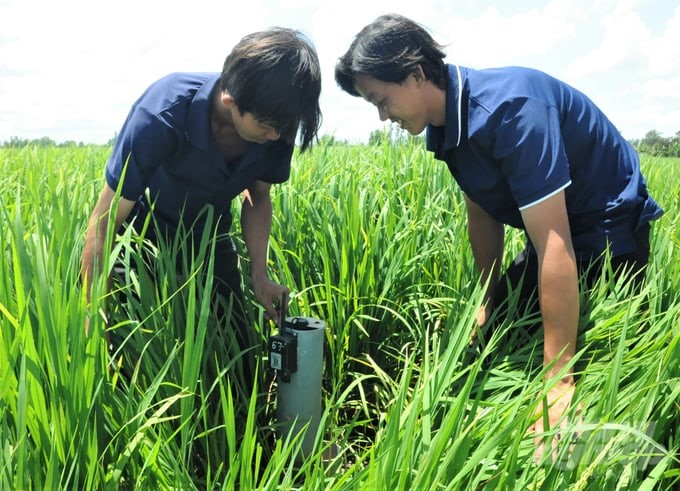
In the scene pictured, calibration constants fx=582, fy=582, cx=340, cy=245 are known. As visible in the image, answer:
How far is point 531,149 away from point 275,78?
63 cm

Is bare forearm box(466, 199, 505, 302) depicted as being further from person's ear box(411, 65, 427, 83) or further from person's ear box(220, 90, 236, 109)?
person's ear box(220, 90, 236, 109)

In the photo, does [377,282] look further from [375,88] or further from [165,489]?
[165,489]

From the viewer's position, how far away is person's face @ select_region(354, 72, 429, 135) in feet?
5.14

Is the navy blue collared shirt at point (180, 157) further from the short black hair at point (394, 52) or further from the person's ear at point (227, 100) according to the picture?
the short black hair at point (394, 52)

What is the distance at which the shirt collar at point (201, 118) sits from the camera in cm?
154

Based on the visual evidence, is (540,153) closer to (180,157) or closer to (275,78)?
(275,78)

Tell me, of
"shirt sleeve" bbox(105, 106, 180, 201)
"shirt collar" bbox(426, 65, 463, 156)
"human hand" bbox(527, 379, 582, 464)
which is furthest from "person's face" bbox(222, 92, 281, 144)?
"human hand" bbox(527, 379, 582, 464)

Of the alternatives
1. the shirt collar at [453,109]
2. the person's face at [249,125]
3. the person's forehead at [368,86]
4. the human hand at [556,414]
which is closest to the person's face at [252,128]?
the person's face at [249,125]

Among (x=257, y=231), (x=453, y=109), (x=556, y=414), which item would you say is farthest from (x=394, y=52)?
(x=556, y=414)

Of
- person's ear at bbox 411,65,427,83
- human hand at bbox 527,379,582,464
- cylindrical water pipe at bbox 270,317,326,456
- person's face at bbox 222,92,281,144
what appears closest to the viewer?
human hand at bbox 527,379,582,464

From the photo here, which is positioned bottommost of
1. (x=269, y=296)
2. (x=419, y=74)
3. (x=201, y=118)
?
(x=269, y=296)

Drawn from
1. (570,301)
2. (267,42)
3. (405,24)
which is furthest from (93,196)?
(570,301)

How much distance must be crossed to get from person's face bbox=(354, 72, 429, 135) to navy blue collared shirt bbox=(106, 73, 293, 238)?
11.8 inches

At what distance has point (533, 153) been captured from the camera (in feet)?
4.54
